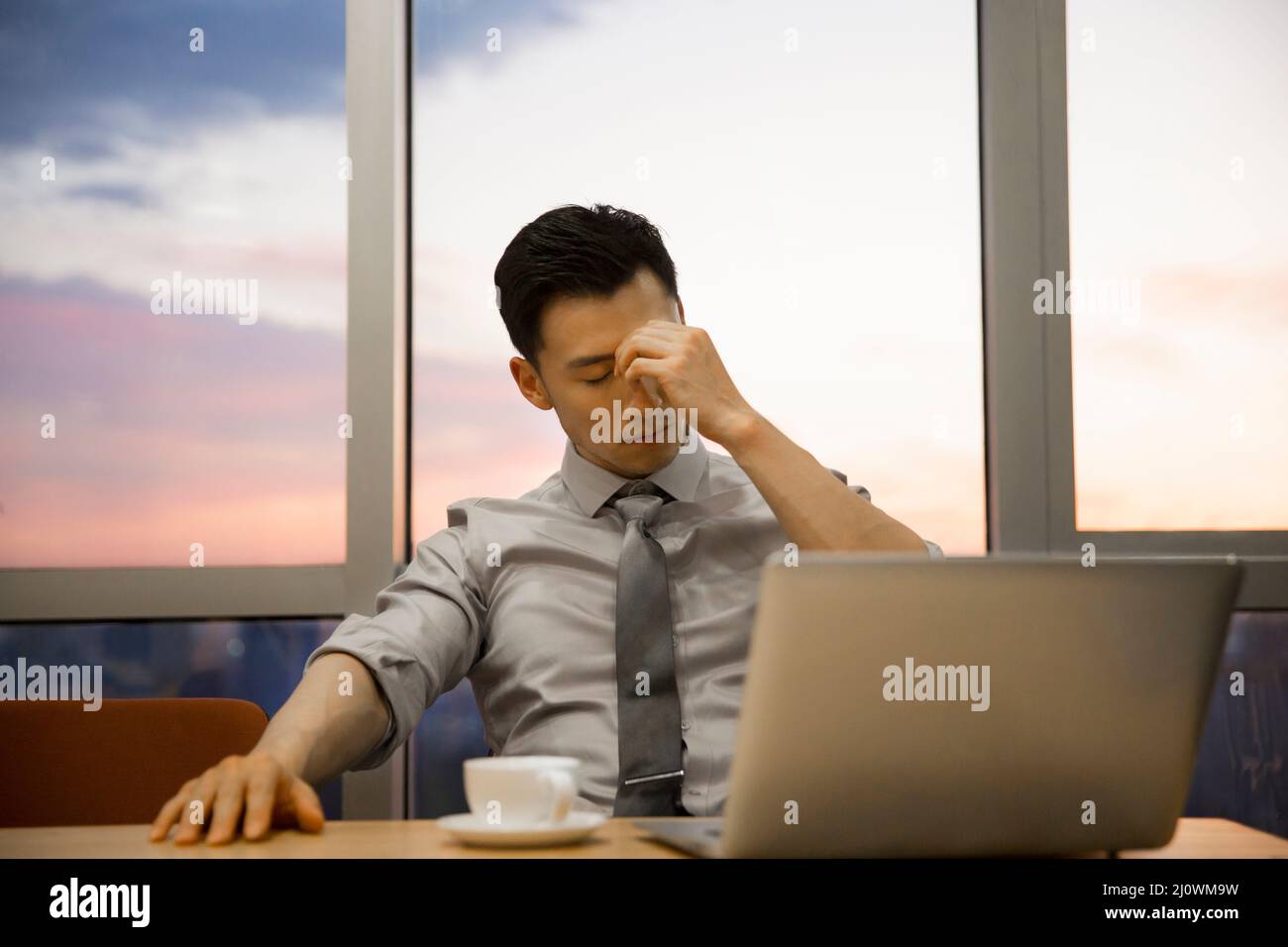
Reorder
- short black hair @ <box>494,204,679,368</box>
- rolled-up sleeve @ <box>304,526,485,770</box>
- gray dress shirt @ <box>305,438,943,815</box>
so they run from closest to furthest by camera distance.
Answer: rolled-up sleeve @ <box>304,526,485,770</box> → gray dress shirt @ <box>305,438,943,815</box> → short black hair @ <box>494,204,679,368</box>

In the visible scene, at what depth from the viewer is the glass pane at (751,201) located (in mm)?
2580

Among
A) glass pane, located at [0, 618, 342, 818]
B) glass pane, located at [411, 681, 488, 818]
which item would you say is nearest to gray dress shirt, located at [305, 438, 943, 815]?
glass pane, located at [411, 681, 488, 818]

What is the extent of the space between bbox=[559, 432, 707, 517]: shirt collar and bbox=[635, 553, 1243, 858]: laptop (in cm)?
106

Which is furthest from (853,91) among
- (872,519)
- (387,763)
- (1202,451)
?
(387,763)

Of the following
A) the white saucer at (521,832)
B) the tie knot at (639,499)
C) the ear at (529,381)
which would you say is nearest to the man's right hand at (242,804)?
the white saucer at (521,832)

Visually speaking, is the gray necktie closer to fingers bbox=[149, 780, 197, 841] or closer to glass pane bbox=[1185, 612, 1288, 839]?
fingers bbox=[149, 780, 197, 841]

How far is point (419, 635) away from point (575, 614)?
26 centimetres

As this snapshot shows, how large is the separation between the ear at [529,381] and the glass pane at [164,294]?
700mm

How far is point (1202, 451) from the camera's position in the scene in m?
2.61

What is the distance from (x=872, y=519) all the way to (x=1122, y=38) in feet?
5.54

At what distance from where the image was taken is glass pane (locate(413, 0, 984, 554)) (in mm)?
2580

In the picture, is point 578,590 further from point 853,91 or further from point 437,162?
point 853,91

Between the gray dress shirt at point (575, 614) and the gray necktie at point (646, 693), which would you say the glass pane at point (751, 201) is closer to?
the gray dress shirt at point (575, 614)
